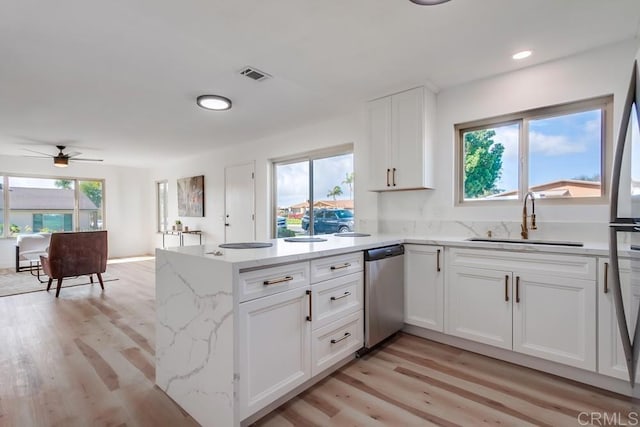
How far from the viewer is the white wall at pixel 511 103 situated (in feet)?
7.35

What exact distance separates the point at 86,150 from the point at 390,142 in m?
5.59

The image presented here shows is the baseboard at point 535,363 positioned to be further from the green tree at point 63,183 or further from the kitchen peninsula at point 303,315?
the green tree at point 63,183

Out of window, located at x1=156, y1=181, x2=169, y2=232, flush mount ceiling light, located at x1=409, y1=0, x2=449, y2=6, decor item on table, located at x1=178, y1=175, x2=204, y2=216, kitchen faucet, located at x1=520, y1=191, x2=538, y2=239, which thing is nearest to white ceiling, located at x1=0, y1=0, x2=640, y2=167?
flush mount ceiling light, located at x1=409, y1=0, x2=449, y2=6

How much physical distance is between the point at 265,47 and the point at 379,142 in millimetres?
1422

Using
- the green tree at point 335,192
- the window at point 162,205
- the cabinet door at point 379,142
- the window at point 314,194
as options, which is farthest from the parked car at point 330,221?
the window at point 162,205

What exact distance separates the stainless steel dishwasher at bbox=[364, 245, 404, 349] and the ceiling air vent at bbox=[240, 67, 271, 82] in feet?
5.77

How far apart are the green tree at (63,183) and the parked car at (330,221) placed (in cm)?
592

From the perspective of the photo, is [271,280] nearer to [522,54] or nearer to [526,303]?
[526,303]

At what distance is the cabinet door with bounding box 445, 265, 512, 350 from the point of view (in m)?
2.21

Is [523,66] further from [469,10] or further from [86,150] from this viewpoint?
[86,150]

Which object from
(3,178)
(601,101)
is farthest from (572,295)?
(3,178)

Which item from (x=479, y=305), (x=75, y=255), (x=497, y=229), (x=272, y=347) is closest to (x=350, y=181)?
(x=497, y=229)

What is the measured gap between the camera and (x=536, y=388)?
1924 millimetres

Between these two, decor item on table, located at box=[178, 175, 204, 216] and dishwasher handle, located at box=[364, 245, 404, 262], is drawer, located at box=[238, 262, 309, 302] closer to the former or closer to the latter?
dishwasher handle, located at box=[364, 245, 404, 262]
